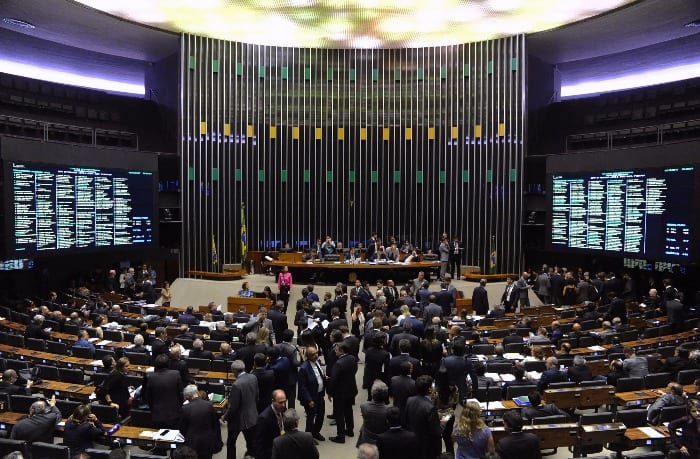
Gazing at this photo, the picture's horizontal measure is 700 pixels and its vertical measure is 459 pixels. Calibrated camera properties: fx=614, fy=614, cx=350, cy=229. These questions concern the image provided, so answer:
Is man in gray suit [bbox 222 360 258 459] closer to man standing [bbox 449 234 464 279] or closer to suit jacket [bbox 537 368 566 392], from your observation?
suit jacket [bbox 537 368 566 392]

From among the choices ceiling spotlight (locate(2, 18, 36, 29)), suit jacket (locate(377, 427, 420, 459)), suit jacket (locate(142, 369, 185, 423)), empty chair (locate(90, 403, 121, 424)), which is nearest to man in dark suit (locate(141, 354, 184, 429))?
suit jacket (locate(142, 369, 185, 423))

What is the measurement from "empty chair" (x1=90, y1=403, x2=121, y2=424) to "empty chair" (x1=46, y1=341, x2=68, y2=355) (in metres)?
3.90

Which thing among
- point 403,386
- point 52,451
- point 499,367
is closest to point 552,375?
point 499,367

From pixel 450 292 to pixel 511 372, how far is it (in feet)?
15.6

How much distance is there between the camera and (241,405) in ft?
21.9

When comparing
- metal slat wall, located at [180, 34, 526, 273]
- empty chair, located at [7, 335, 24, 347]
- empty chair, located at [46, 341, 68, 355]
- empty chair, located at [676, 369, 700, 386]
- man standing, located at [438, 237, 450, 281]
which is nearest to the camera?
empty chair, located at [676, 369, 700, 386]

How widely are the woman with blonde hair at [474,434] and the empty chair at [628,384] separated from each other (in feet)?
12.7

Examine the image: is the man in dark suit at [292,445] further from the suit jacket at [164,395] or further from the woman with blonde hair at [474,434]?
the suit jacket at [164,395]

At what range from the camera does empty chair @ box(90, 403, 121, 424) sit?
23.3 ft

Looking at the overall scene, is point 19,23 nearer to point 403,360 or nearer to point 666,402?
point 403,360

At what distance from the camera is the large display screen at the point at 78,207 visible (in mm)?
15672

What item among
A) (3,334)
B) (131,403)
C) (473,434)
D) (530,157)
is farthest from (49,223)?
(530,157)

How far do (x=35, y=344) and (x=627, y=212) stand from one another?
574 inches

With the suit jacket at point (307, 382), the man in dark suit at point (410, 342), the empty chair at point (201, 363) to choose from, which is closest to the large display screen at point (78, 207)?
the empty chair at point (201, 363)
